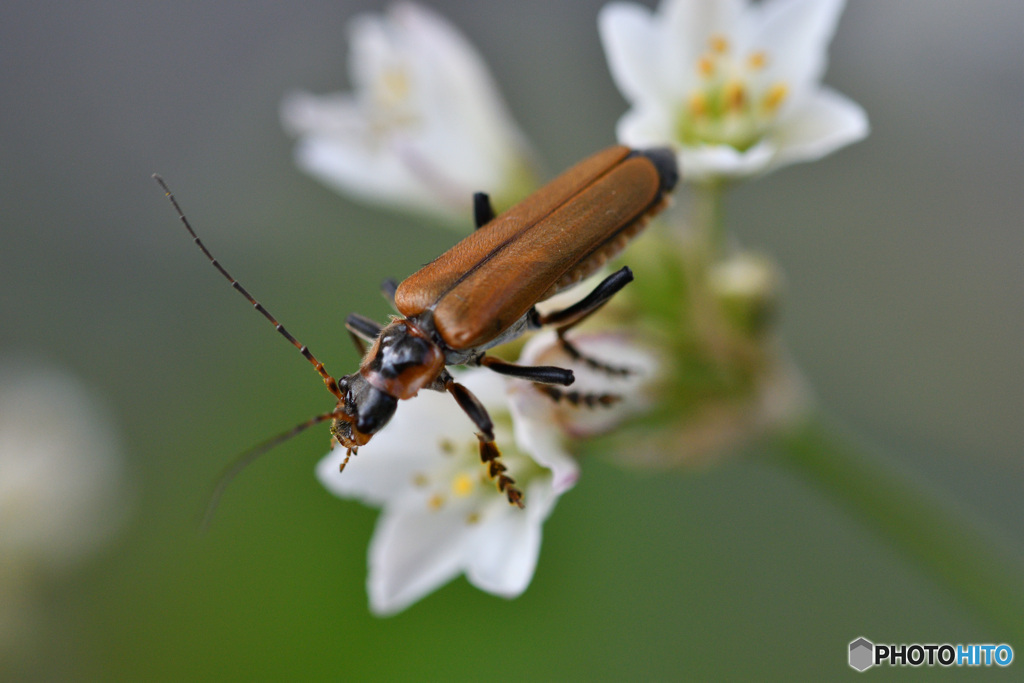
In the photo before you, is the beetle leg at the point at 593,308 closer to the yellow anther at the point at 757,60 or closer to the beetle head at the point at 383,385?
the beetle head at the point at 383,385

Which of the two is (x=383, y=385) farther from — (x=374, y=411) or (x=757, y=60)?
(x=757, y=60)

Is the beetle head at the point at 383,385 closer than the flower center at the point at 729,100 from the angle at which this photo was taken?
Yes

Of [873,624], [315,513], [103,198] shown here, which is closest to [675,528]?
[873,624]

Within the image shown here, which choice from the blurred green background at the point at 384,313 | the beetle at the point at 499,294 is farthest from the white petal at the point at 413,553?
the blurred green background at the point at 384,313

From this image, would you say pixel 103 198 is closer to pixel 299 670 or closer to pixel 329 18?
pixel 329 18

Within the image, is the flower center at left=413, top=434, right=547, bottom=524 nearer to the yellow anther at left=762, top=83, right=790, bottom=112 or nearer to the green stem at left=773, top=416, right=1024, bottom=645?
the green stem at left=773, top=416, right=1024, bottom=645
